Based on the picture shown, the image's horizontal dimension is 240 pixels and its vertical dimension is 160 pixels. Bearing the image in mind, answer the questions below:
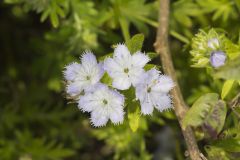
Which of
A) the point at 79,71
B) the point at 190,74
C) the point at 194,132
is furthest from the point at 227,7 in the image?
the point at 79,71

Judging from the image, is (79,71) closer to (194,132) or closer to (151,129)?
(194,132)

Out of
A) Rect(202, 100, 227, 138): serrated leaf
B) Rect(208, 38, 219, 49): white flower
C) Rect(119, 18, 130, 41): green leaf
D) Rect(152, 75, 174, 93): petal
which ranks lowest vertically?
Rect(202, 100, 227, 138): serrated leaf

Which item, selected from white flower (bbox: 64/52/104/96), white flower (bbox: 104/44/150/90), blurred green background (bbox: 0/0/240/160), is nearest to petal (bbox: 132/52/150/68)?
white flower (bbox: 104/44/150/90)

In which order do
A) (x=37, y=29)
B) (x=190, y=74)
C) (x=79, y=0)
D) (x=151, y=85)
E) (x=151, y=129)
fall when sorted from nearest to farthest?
1. (x=151, y=85)
2. (x=79, y=0)
3. (x=190, y=74)
4. (x=151, y=129)
5. (x=37, y=29)

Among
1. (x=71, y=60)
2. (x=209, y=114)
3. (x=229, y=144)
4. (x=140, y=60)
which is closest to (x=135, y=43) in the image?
(x=140, y=60)

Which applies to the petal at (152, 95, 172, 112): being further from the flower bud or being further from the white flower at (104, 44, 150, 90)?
the flower bud

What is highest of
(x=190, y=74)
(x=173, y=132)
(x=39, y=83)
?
(x=39, y=83)

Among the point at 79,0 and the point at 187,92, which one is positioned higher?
the point at 79,0
